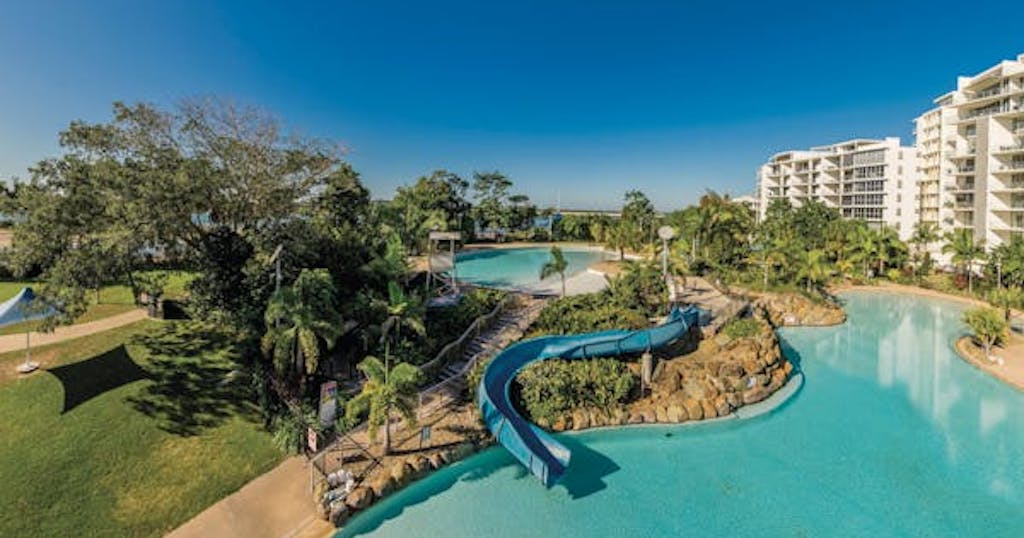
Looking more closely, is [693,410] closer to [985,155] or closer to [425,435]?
[425,435]

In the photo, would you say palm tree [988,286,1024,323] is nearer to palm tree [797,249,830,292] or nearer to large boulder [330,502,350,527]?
palm tree [797,249,830,292]

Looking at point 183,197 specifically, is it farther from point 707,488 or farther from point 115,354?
point 707,488

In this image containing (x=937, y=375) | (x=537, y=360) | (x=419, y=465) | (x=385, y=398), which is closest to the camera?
(x=385, y=398)

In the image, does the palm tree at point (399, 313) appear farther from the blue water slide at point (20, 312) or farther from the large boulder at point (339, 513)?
the blue water slide at point (20, 312)

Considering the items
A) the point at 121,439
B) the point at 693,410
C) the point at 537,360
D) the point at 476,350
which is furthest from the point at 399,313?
the point at 693,410

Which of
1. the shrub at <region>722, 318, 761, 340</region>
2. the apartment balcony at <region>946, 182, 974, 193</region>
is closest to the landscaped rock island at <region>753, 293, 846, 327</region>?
the shrub at <region>722, 318, 761, 340</region>
